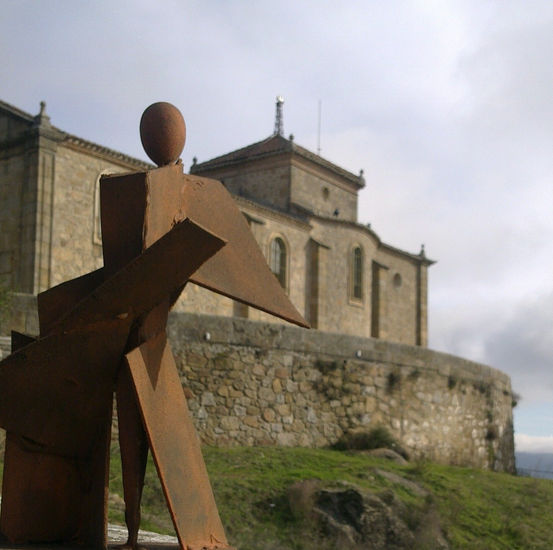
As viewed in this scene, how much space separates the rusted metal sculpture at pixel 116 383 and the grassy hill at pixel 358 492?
4.13 meters

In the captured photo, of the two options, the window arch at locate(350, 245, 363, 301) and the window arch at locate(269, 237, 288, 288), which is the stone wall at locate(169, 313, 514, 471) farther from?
the window arch at locate(350, 245, 363, 301)

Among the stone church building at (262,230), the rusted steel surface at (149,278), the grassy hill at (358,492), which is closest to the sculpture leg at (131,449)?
the rusted steel surface at (149,278)

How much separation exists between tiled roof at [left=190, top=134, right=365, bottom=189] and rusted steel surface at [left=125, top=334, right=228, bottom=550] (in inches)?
1074

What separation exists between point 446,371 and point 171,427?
1475cm

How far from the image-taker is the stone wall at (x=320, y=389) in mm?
14422

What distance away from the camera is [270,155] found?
31.6 meters

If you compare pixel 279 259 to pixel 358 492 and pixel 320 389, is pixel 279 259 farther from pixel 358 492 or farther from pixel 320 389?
pixel 358 492

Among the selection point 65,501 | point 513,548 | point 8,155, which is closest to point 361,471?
point 513,548

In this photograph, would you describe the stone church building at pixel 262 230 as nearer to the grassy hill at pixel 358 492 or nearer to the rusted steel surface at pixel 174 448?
the grassy hill at pixel 358 492

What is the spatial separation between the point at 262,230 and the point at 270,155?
218 inches

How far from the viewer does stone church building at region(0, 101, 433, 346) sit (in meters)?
21.0

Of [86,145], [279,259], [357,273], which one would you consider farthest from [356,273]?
[86,145]

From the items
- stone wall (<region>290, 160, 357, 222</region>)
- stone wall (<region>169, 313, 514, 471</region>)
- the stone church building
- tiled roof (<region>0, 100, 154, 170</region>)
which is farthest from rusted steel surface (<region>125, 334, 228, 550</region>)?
stone wall (<region>290, 160, 357, 222</region>)

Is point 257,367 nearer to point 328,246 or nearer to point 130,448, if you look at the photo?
point 130,448
